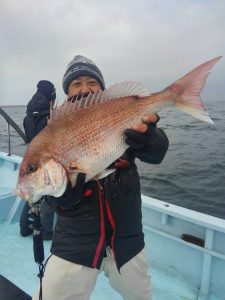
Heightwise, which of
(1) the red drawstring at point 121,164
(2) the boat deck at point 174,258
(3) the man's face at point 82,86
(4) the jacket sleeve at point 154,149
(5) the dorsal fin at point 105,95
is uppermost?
(3) the man's face at point 82,86

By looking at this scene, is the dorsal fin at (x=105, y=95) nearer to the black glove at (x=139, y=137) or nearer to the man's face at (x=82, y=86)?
the black glove at (x=139, y=137)

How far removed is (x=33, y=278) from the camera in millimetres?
3955

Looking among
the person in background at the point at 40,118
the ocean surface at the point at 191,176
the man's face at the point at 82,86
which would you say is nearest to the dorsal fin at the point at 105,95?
the man's face at the point at 82,86

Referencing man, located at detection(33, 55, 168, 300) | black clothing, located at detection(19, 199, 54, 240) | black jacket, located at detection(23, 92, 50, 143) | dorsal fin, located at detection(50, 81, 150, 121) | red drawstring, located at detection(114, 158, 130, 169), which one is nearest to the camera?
dorsal fin, located at detection(50, 81, 150, 121)

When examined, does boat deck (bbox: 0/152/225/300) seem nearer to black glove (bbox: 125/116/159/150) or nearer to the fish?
black glove (bbox: 125/116/159/150)

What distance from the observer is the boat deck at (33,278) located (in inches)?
145

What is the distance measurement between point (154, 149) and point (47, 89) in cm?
221

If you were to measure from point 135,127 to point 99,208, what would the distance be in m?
0.74

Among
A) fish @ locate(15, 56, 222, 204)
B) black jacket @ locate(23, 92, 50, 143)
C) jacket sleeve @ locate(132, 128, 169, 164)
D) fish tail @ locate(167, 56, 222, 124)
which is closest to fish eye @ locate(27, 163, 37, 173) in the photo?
fish @ locate(15, 56, 222, 204)

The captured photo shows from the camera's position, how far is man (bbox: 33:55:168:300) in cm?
233

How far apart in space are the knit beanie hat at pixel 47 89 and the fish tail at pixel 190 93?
86.6 inches

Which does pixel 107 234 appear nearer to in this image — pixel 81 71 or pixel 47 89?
pixel 81 71

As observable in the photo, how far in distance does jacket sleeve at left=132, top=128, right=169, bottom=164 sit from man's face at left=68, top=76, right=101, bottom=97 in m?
0.75

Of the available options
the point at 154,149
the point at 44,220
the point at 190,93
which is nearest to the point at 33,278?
the point at 44,220
